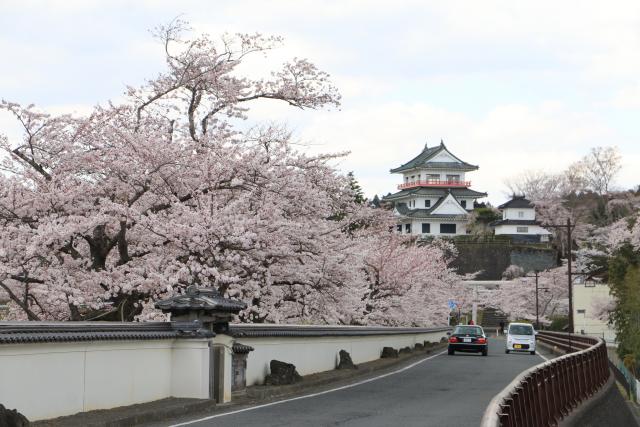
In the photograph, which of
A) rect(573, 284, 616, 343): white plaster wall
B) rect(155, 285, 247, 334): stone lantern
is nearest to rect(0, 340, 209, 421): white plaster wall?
rect(155, 285, 247, 334): stone lantern

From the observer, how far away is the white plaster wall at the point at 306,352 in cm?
1998

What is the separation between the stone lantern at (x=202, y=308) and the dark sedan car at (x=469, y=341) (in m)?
27.5

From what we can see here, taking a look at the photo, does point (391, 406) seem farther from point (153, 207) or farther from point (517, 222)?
point (517, 222)

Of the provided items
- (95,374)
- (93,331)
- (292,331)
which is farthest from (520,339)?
(93,331)

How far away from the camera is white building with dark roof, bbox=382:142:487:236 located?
127 m

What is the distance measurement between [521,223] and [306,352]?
105m

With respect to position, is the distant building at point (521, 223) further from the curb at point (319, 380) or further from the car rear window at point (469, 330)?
the curb at point (319, 380)

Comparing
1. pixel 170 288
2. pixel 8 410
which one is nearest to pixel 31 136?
pixel 170 288

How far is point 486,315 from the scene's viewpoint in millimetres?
116438

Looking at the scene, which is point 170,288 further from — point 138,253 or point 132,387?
point 132,387

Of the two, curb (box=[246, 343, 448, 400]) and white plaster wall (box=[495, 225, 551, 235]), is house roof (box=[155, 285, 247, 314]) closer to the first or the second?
curb (box=[246, 343, 448, 400])

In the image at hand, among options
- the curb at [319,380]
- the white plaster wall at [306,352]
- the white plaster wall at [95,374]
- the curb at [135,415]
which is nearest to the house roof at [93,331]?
the white plaster wall at [95,374]

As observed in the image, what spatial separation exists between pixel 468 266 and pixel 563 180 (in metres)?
16.8

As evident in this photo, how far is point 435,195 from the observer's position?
131 meters
